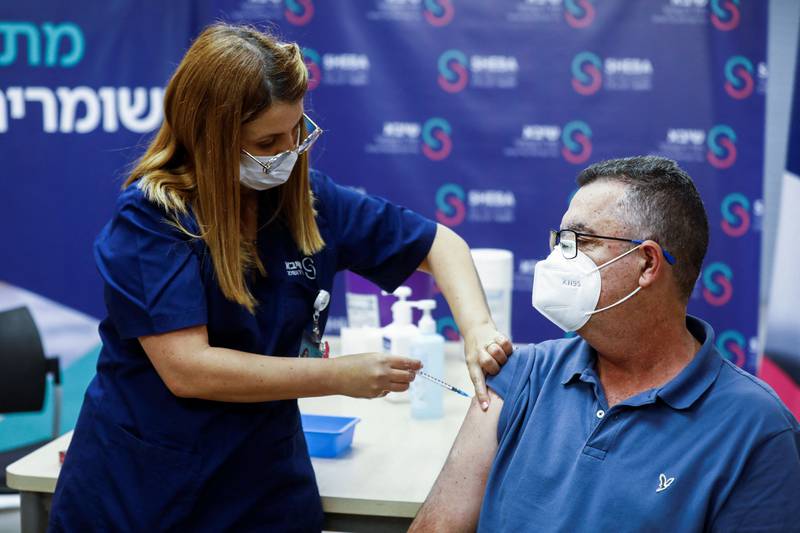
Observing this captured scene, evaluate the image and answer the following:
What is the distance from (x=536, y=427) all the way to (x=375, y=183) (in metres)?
2.65

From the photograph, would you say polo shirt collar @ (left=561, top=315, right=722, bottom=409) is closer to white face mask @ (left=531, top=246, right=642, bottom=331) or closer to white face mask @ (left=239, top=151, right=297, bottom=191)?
white face mask @ (left=531, top=246, right=642, bottom=331)

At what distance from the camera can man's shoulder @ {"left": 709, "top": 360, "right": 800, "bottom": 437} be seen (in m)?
1.44

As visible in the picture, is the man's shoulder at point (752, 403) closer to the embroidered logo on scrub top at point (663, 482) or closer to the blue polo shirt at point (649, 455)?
the blue polo shirt at point (649, 455)

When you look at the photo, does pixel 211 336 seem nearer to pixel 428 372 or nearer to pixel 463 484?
pixel 463 484

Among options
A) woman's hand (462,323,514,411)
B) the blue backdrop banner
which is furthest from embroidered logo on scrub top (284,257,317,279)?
the blue backdrop banner

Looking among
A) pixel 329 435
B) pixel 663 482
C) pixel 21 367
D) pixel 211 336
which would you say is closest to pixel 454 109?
pixel 21 367

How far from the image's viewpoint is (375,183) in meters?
4.18

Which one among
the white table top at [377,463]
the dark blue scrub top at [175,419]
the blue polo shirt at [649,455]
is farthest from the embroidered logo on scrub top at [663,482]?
the dark blue scrub top at [175,419]

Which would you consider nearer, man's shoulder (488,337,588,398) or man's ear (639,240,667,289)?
man's ear (639,240,667,289)

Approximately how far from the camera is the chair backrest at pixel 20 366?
3191 millimetres

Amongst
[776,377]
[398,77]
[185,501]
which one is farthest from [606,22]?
[185,501]

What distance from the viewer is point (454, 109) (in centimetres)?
411

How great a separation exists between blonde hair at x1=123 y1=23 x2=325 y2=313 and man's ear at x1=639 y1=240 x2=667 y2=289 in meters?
0.69

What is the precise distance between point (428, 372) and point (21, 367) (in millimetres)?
1685
